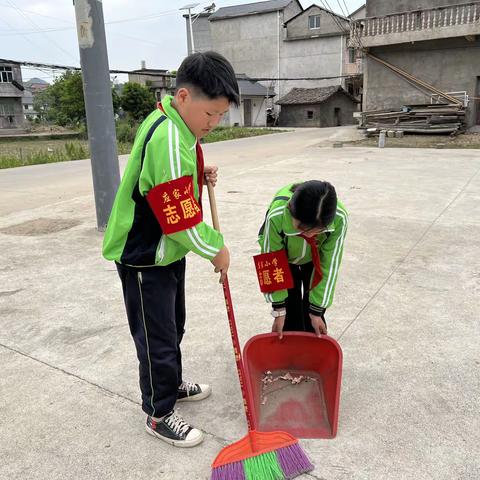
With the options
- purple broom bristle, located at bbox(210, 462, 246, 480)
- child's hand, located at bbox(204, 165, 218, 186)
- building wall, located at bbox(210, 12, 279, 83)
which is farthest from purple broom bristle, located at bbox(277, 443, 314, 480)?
building wall, located at bbox(210, 12, 279, 83)

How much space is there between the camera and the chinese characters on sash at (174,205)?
152 centimetres

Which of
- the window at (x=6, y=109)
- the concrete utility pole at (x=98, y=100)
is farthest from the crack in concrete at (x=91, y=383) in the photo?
the window at (x=6, y=109)

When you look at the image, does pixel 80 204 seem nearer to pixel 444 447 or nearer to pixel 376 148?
pixel 444 447

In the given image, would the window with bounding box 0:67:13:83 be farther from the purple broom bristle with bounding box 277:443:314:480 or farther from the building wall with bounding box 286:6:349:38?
the purple broom bristle with bounding box 277:443:314:480

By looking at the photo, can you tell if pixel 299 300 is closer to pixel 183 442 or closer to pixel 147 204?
pixel 183 442

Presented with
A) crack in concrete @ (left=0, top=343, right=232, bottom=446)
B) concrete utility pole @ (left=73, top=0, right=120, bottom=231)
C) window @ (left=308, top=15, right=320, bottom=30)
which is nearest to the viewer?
crack in concrete @ (left=0, top=343, right=232, bottom=446)

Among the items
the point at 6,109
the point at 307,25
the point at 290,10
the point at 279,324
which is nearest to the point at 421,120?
the point at 279,324

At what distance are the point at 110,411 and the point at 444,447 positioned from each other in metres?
1.43

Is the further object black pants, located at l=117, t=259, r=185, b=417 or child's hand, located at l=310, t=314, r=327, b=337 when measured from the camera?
child's hand, located at l=310, t=314, r=327, b=337

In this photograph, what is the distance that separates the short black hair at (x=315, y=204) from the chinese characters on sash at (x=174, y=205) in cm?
42

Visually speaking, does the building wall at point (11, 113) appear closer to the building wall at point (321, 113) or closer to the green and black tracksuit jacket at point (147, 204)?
the building wall at point (321, 113)

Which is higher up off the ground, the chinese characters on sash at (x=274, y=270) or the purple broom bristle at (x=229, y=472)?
the chinese characters on sash at (x=274, y=270)

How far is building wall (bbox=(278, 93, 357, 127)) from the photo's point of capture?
34531mm

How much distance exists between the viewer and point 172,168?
4.97ft
